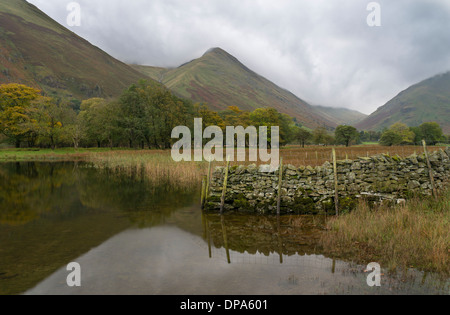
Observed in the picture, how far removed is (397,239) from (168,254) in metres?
7.46

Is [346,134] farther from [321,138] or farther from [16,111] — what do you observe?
[16,111]

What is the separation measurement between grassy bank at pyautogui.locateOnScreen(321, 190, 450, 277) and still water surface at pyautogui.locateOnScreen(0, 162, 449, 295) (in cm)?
53

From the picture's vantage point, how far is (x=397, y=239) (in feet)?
26.4

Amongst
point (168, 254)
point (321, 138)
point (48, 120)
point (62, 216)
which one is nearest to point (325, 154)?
point (62, 216)

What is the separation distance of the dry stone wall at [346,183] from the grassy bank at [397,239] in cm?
193

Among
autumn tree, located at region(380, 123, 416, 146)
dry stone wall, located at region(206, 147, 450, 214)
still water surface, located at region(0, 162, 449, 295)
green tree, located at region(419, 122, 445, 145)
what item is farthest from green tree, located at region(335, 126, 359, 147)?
still water surface, located at region(0, 162, 449, 295)

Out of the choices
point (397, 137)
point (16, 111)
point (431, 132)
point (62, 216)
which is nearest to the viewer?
point (62, 216)

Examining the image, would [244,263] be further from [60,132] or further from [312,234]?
[60,132]

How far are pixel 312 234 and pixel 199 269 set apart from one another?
4.81 metres

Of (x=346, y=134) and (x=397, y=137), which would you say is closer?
(x=346, y=134)

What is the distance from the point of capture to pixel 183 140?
60.1 metres
